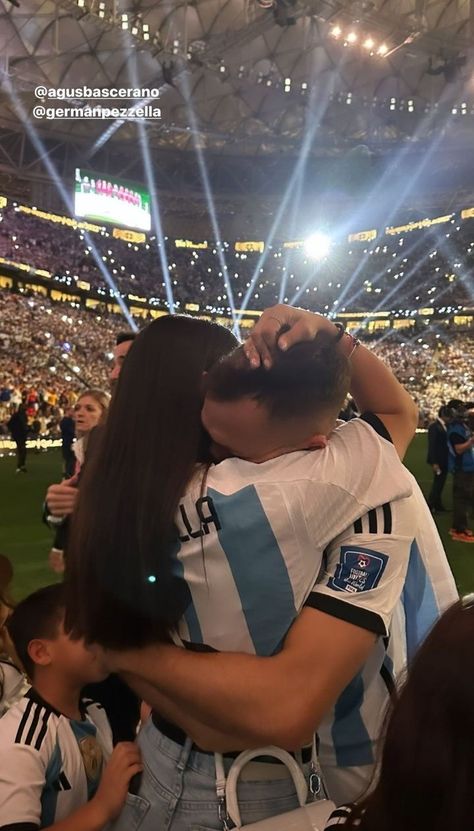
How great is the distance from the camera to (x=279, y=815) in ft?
3.76

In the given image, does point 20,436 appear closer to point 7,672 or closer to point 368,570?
point 7,672

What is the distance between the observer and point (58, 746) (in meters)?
1.75

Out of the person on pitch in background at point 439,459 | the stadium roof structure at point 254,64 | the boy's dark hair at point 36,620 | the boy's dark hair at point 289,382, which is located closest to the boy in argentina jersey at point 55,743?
the boy's dark hair at point 36,620

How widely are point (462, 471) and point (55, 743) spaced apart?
824cm

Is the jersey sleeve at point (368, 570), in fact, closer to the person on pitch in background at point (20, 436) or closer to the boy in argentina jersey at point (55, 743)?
the boy in argentina jersey at point (55, 743)

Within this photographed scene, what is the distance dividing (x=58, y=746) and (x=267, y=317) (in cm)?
136

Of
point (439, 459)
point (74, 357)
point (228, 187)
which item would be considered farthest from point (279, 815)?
point (228, 187)

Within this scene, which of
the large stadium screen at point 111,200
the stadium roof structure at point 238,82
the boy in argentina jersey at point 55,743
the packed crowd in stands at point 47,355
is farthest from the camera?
the large stadium screen at point 111,200

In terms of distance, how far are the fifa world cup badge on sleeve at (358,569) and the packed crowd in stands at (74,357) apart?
71.1 feet

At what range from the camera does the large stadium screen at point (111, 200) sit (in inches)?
1535

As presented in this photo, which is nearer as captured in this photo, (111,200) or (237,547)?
(237,547)

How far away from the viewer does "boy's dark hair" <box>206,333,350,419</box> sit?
1.19m

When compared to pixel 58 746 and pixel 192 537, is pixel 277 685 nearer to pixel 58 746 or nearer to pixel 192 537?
pixel 192 537

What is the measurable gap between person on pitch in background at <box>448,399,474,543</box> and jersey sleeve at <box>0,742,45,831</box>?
7722mm
